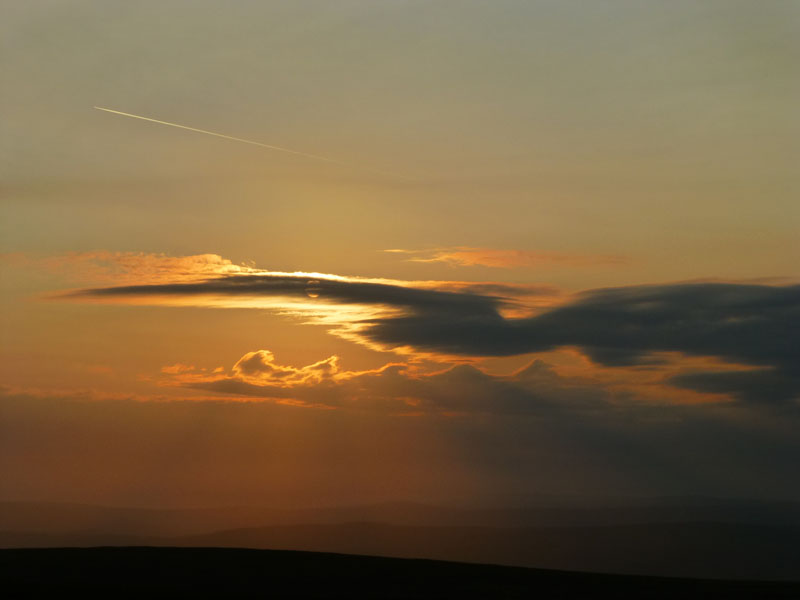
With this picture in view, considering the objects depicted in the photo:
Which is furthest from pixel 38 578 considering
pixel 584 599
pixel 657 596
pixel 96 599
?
pixel 657 596

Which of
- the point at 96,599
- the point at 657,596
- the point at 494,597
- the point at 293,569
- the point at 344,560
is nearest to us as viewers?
the point at 96,599

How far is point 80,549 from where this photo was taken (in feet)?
261

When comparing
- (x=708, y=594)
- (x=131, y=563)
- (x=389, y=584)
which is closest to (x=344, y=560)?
(x=389, y=584)

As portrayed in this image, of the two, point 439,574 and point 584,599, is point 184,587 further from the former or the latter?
point 584,599

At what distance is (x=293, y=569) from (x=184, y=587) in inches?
451

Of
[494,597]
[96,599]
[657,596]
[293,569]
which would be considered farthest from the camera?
[293,569]

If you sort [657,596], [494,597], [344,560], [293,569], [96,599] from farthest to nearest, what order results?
[344,560], [293,569], [657,596], [494,597], [96,599]

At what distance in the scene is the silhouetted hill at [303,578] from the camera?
201ft

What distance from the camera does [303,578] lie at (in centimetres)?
6688

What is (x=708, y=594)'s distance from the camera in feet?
222

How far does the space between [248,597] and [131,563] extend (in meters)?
17.0

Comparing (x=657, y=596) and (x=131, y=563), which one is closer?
(x=657, y=596)

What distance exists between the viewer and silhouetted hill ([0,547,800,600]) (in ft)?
201

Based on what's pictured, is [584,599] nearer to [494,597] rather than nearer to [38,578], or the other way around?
[494,597]
